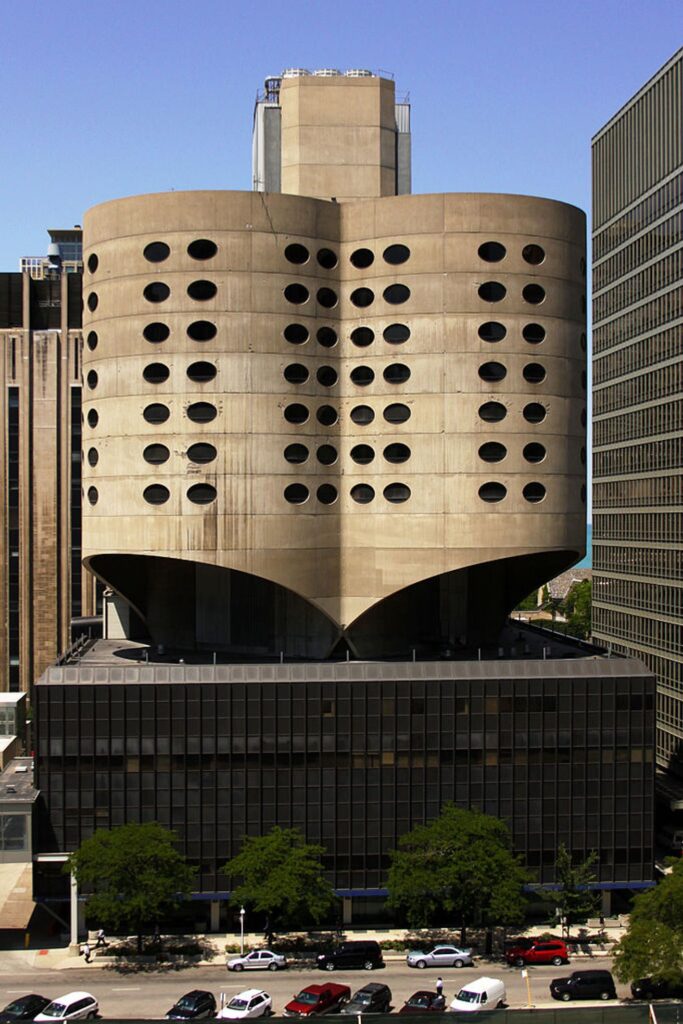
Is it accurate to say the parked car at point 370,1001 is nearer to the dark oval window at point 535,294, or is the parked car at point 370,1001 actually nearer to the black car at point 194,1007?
the black car at point 194,1007

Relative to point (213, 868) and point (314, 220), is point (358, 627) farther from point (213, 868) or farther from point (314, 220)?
point (314, 220)

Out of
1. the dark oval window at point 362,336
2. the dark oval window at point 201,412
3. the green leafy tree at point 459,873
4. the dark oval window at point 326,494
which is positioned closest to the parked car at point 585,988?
the green leafy tree at point 459,873

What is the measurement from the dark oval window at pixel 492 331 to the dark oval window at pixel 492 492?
7704mm

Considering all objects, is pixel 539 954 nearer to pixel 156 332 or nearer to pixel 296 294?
pixel 296 294

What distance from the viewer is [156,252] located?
208 feet

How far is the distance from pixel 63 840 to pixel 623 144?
7338 centimetres

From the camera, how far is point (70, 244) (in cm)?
18038

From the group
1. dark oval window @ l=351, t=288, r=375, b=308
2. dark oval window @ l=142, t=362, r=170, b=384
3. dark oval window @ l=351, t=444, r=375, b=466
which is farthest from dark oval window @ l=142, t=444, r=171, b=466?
dark oval window @ l=351, t=288, r=375, b=308

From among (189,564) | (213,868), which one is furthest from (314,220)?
(213,868)

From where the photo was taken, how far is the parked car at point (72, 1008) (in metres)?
46.4

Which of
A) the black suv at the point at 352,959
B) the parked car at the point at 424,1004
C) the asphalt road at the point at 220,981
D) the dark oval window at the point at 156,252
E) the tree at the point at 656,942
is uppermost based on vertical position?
the dark oval window at the point at 156,252

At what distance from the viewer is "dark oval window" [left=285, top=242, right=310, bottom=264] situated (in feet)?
209

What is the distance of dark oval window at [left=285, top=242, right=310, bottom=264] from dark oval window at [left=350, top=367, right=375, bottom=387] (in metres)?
6.48

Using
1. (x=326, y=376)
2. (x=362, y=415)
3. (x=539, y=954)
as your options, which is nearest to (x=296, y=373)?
(x=326, y=376)
